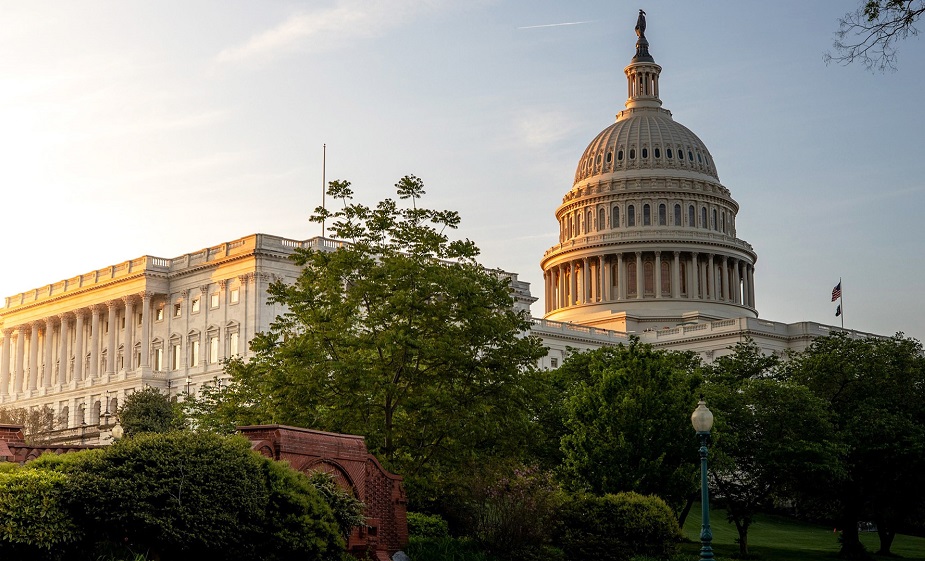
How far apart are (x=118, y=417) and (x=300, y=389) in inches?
Answer: 1755

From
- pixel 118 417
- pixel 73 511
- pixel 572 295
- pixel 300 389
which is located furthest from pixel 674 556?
pixel 572 295

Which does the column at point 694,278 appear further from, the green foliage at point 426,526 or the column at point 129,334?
the green foliage at point 426,526

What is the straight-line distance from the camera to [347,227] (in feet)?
168

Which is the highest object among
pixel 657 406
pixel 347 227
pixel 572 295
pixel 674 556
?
pixel 572 295

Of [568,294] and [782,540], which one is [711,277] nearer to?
[568,294]

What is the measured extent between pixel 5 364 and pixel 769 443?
10158 centimetres

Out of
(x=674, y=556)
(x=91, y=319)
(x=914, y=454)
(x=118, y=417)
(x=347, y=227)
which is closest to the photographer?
(x=674, y=556)

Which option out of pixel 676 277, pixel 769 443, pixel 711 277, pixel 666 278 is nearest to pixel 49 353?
pixel 676 277

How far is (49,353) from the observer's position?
141m

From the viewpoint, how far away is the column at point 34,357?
467 ft

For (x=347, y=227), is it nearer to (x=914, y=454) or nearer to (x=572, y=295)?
(x=914, y=454)

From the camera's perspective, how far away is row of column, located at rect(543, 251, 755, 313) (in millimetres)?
169000

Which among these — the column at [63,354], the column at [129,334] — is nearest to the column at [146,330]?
the column at [129,334]

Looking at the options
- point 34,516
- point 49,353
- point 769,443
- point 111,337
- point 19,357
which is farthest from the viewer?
point 19,357
